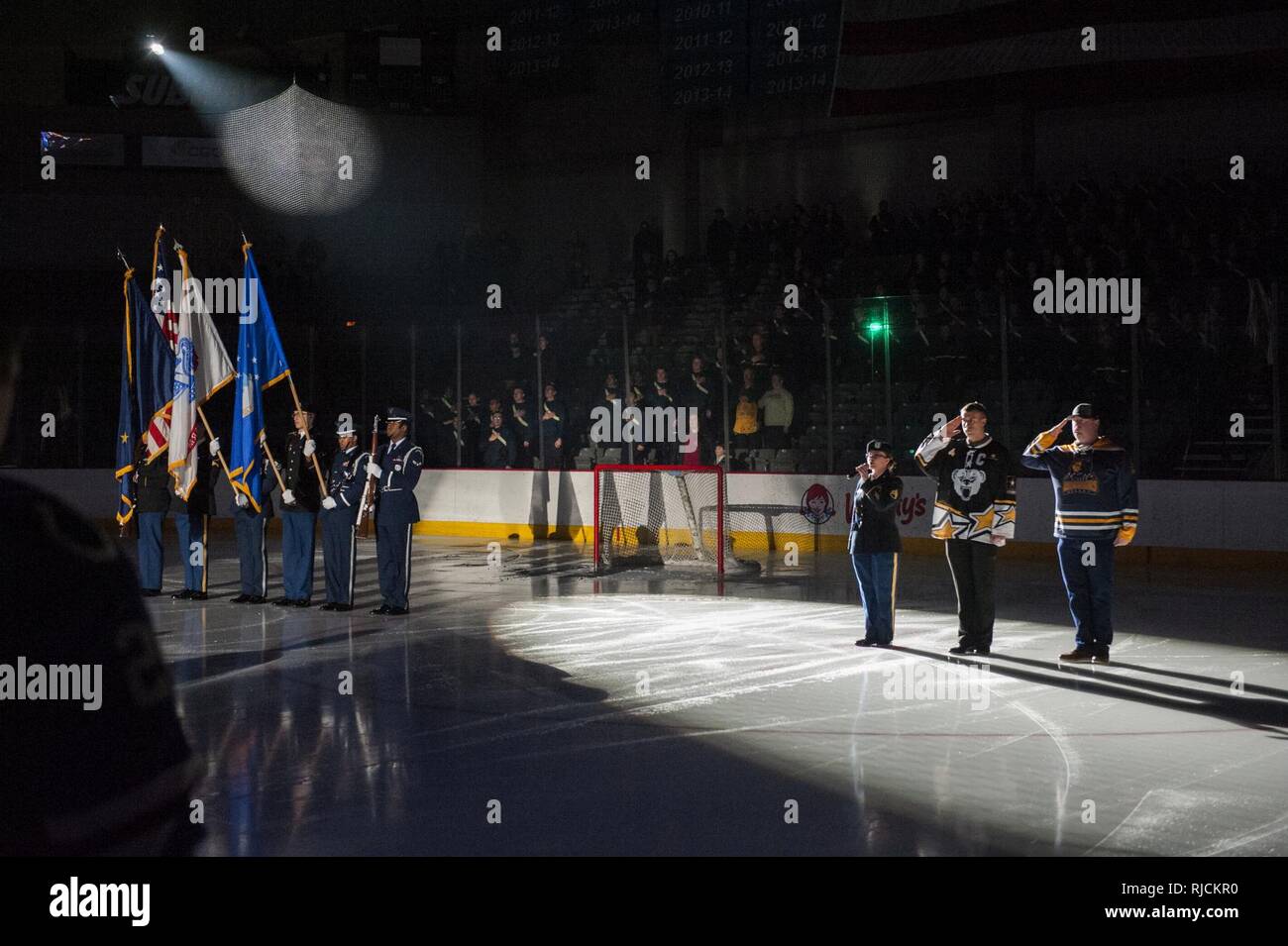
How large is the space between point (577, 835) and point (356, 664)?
554cm

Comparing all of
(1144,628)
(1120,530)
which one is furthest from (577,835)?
(1144,628)

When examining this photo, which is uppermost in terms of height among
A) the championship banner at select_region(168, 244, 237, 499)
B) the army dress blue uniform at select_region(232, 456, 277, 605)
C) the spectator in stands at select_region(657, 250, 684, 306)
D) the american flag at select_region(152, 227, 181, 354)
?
the spectator in stands at select_region(657, 250, 684, 306)

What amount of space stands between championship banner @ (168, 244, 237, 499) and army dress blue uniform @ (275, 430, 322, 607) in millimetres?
1082

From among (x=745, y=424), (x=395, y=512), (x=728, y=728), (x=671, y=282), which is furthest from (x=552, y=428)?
(x=728, y=728)

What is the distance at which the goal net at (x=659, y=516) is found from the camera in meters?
20.9

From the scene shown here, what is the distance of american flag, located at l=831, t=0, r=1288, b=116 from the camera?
23750 millimetres

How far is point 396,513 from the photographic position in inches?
568

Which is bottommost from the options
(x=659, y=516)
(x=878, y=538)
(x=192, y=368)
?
(x=659, y=516)

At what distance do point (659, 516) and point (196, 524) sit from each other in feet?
26.7

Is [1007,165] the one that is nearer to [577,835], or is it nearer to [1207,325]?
[1207,325]

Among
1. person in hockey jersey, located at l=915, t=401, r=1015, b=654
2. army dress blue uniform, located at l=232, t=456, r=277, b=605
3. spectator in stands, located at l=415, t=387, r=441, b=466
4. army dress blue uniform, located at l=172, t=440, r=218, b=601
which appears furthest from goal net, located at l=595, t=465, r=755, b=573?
person in hockey jersey, located at l=915, t=401, r=1015, b=654

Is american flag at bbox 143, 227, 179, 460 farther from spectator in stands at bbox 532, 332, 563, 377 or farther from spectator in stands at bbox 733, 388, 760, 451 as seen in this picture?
spectator in stands at bbox 733, 388, 760, 451

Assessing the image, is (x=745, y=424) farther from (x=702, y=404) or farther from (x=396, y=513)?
(x=396, y=513)

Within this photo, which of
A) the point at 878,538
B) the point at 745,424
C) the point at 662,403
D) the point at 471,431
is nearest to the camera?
the point at 878,538
